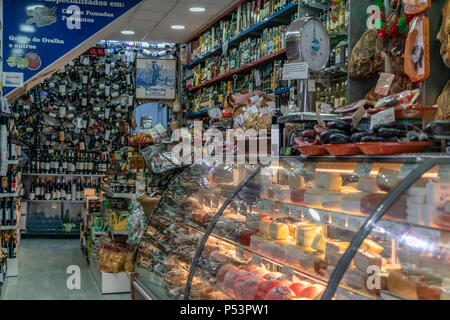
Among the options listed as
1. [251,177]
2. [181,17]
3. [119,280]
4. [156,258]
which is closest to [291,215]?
[251,177]

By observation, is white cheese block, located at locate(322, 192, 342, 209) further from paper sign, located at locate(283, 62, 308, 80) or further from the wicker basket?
the wicker basket

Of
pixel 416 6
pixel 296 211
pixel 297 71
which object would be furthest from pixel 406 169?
pixel 416 6

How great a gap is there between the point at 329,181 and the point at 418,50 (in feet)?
4.60

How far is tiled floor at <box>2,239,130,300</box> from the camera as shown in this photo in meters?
5.77

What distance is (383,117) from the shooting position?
7.24ft

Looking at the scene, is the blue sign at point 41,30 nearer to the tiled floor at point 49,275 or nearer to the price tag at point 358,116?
the tiled floor at point 49,275

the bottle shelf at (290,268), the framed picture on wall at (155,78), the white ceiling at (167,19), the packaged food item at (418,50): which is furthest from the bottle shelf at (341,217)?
the framed picture on wall at (155,78)

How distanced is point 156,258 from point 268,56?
11.4 ft

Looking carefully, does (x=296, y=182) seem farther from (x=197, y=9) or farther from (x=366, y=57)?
(x=197, y=9)

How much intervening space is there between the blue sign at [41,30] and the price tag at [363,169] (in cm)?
526

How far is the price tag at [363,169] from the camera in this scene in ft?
7.49

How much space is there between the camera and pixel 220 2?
7445mm

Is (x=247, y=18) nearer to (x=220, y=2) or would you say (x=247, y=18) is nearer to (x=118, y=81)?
(x=220, y=2)

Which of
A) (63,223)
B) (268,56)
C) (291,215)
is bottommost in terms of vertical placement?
(63,223)
